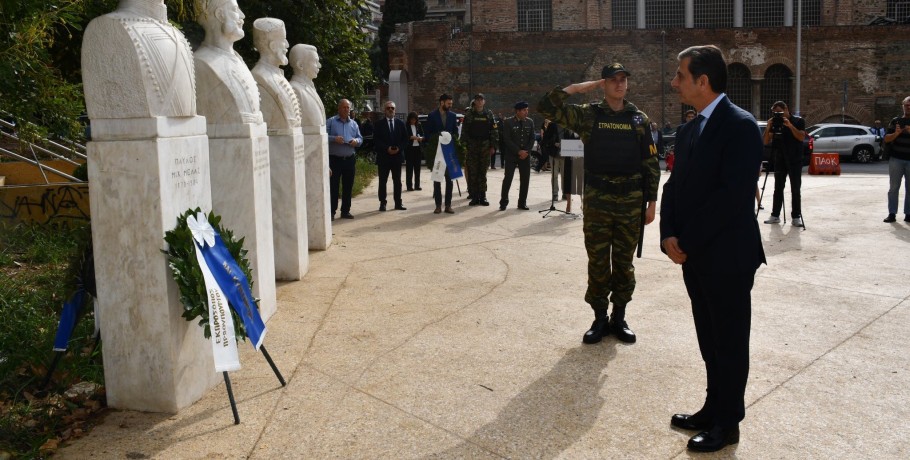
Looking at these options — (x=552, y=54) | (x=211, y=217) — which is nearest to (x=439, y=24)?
(x=552, y=54)

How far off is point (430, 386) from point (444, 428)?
0.70 metres

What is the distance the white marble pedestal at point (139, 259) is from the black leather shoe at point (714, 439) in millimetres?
2838

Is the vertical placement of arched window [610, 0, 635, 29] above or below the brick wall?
above

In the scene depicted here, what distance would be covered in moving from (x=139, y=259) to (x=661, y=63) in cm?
3953

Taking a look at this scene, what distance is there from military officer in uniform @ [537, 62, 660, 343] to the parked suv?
2761cm

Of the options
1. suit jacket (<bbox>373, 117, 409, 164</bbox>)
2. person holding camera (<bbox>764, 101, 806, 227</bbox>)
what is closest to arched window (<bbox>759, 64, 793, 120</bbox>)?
person holding camera (<bbox>764, 101, 806, 227</bbox>)

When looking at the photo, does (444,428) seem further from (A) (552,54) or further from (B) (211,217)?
(A) (552,54)

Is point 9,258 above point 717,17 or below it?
below

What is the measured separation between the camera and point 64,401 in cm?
508

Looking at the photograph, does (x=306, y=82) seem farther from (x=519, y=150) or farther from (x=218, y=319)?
(x=218, y=319)

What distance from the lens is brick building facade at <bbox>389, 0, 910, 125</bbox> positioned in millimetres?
41250

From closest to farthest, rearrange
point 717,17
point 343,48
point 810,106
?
1. point 343,48
2. point 810,106
3. point 717,17

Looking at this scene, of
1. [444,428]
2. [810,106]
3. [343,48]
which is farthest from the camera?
[810,106]

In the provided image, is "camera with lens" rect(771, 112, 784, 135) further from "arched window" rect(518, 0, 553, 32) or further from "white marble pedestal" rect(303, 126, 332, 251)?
"arched window" rect(518, 0, 553, 32)
